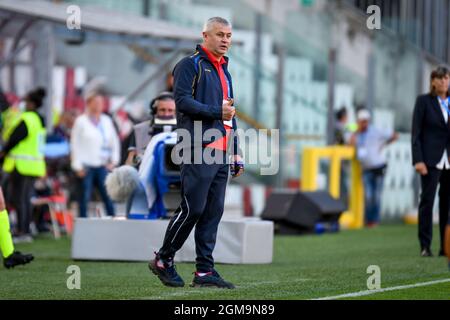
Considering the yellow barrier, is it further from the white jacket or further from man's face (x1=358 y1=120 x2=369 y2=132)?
the white jacket

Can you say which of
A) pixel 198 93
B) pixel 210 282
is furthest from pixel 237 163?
pixel 210 282

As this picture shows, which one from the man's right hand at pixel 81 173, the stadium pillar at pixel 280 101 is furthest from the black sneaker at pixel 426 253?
the stadium pillar at pixel 280 101

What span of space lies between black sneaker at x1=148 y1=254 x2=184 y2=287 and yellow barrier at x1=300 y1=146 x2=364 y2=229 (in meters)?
11.5

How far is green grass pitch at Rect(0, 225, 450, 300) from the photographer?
34.0 ft

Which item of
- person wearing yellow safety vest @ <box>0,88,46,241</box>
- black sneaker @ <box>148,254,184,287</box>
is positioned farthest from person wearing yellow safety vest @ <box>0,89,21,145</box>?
black sneaker @ <box>148,254,184,287</box>

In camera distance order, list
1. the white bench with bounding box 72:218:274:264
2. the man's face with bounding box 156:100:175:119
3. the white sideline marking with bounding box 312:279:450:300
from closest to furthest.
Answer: the white sideline marking with bounding box 312:279:450:300
the white bench with bounding box 72:218:274:264
the man's face with bounding box 156:100:175:119

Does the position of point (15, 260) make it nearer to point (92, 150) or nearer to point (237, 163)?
point (237, 163)

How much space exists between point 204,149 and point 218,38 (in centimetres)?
90

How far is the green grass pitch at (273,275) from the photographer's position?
10.4 metres

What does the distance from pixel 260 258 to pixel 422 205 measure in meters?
2.28

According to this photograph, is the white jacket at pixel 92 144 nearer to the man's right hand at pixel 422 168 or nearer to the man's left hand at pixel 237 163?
the man's right hand at pixel 422 168

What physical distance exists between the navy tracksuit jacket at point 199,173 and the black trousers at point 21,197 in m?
7.47

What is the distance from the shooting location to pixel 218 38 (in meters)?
10.6
